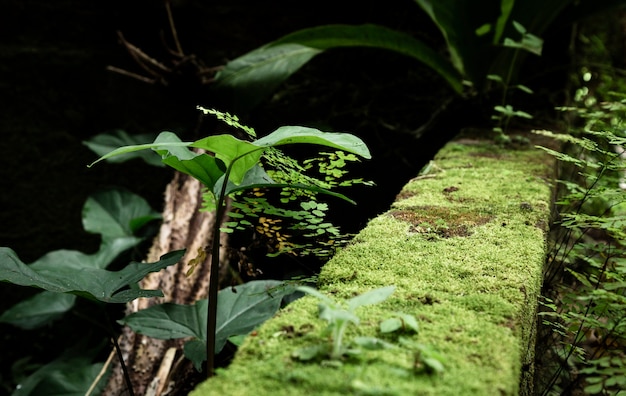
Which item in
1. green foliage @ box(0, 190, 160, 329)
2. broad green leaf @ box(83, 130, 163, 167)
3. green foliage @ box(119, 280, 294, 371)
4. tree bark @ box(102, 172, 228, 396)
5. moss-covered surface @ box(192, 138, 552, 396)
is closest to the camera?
moss-covered surface @ box(192, 138, 552, 396)

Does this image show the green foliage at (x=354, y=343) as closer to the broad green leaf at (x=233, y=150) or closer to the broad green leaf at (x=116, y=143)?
the broad green leaf at (x=233, y=150)

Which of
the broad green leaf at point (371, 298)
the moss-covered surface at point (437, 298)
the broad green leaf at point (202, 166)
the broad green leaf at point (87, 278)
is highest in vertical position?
the broad green leaf at point (202, 166)

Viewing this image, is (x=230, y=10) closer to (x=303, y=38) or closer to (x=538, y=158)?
(x=303, y=38)

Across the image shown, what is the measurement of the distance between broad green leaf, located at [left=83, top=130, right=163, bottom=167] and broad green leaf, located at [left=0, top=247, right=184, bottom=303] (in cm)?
130

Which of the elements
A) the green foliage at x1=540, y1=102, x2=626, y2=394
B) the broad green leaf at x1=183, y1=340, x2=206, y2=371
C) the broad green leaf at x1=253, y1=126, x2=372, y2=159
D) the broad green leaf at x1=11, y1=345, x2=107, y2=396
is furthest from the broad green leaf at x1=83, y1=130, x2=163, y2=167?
the green foliage at x1=540, y1=102, x2=626, y2=394

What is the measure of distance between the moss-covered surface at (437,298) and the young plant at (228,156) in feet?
0.78

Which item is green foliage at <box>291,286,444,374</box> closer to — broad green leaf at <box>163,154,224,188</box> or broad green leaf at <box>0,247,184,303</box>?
broad green leaf at <box>163,154,224,188</box>

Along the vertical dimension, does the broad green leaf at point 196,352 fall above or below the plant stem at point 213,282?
below

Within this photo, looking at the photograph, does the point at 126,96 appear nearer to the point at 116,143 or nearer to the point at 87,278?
the point at 116,143

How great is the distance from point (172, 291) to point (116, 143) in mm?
1233

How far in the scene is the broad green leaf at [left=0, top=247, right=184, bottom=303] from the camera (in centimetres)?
129

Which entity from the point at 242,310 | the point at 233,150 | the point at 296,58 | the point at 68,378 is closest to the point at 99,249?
the point at 68,378

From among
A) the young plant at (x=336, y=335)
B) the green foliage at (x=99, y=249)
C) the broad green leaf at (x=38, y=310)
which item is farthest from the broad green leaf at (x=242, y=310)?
the broad green leaf at (x=38, y=310)

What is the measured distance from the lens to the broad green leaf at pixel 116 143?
2824 millimetres
